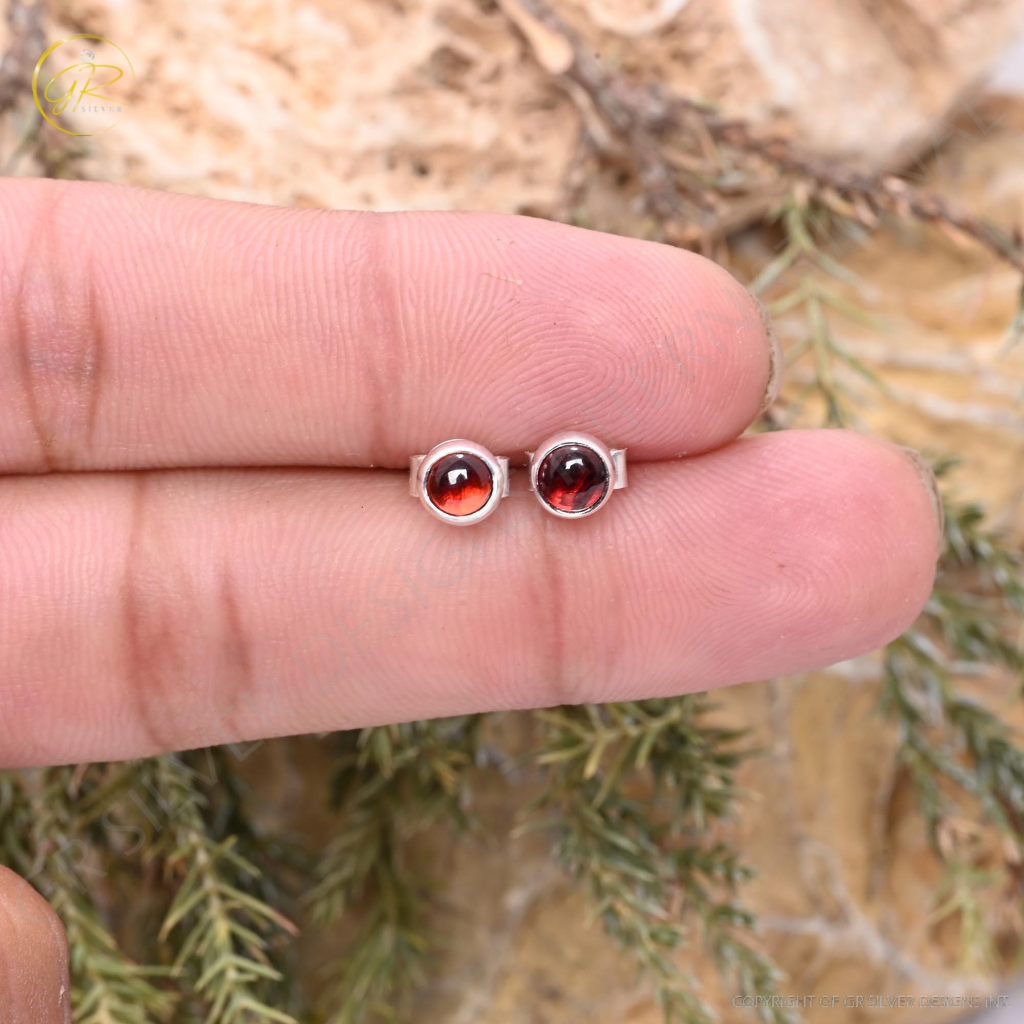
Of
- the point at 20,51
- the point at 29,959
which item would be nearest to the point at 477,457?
the point at 29,959

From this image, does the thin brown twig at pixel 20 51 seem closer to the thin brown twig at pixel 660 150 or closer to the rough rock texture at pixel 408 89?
the rough rock texture at pixel 408 89

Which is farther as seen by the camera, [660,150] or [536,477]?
[660,150]

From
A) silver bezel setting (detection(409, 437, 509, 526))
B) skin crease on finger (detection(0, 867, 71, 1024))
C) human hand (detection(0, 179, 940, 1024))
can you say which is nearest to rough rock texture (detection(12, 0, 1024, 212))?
human hand (detection(0, 179, 940, 1024))

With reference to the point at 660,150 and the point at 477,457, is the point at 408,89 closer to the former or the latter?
the point at 660,150

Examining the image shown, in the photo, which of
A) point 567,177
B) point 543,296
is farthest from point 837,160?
point 543,296

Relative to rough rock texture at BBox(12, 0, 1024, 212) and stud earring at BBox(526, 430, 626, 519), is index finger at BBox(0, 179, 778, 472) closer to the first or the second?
stud earring at BBox(526, 430, 626, 519)

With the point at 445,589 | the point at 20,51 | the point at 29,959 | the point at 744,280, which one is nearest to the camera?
the point at 29,959

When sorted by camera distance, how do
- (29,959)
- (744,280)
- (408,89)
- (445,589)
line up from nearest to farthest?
(29,959) < (445,589) < (408,89) < (744,280)
